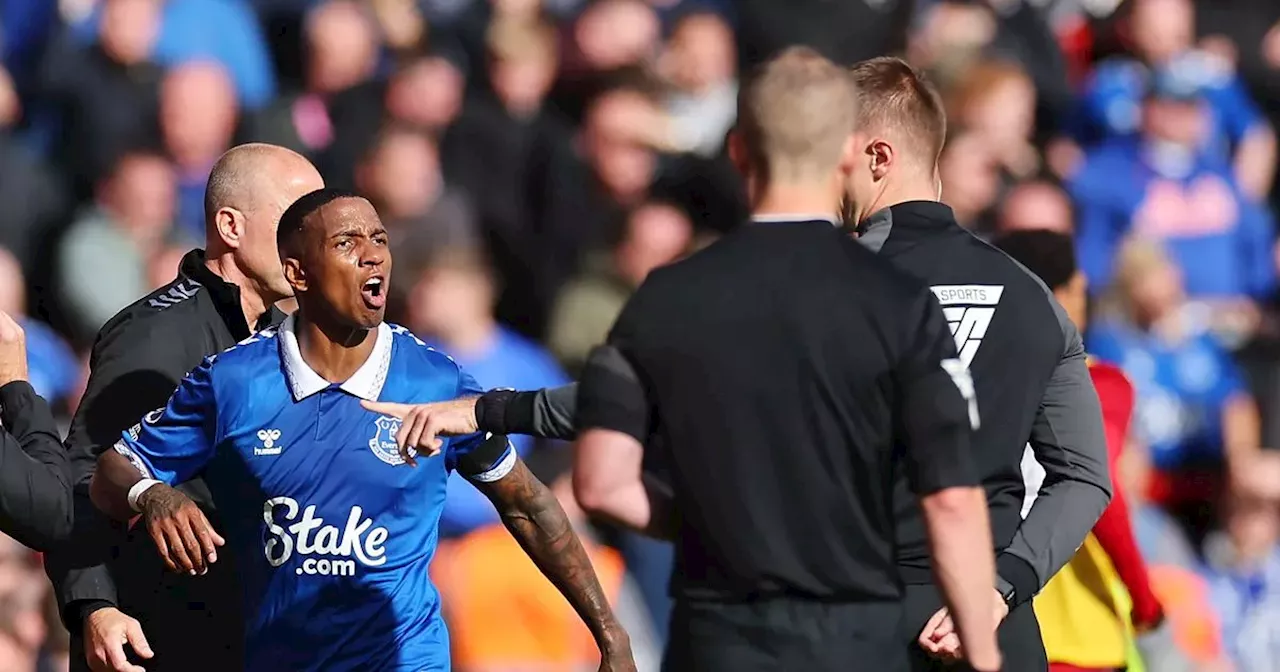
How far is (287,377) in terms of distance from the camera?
5.76 m

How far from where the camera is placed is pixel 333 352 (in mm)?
5762

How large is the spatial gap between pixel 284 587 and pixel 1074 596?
2489 mm

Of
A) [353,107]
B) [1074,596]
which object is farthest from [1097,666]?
[353,107]

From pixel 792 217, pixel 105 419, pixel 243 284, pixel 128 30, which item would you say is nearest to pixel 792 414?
pixel 792 217

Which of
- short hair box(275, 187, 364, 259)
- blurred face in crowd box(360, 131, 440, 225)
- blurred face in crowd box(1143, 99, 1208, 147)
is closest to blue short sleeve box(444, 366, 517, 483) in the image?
short hair box(275, 187, 364, 259)

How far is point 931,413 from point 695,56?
7605 millimetres

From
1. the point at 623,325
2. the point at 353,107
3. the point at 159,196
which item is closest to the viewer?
the point at 623,325

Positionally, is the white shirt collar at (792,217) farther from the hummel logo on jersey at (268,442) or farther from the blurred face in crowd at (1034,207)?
the blurred face in crowd at (1034,207)

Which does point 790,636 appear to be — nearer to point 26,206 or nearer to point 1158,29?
point 26,206

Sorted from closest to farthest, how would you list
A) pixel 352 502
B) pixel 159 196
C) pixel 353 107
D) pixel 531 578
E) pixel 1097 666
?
pixel 352 502 → pixel 1097 666 → pixel 531 578 → pixel 159 196 → pixel 353 107

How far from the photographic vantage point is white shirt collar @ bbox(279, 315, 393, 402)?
18.8 feet

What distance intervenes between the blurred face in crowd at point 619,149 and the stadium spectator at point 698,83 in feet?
1.14

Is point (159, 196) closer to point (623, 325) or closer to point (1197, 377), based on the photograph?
point (1197, 377)

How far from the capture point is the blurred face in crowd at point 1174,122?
40.7 feet
